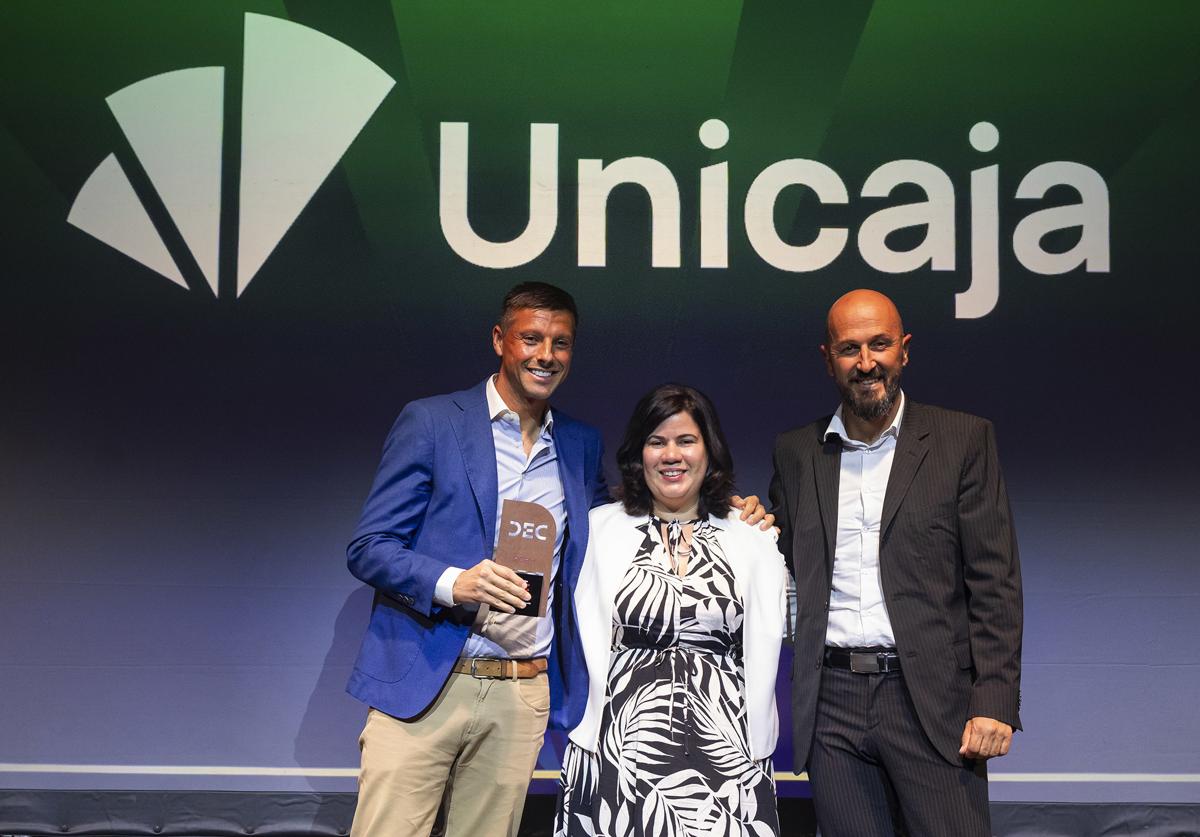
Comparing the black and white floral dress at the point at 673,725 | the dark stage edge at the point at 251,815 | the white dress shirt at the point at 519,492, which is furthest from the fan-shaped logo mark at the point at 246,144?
the black and white floral dress at the point at 673,725

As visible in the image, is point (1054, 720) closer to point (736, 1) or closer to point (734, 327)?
point (734, 327)

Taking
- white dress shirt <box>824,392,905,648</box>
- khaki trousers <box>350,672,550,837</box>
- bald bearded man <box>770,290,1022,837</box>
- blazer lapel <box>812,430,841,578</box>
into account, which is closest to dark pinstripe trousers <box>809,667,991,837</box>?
bald bearded man <box>770,290,1022,837</box>

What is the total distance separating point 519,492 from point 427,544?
0.92ft

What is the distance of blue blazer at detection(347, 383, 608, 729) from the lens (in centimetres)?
272

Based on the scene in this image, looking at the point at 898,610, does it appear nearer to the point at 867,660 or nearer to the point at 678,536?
the point at 867,660

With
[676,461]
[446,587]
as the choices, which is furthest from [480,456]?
[676,461]

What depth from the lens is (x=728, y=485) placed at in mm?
2730

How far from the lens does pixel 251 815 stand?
3.72 metres

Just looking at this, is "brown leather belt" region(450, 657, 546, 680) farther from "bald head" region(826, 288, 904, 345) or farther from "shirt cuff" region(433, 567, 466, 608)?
"bald head" region(826, 288, 904, 345)

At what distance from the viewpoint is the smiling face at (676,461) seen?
8.75 ft

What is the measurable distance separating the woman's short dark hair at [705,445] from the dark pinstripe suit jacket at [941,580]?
26 cm

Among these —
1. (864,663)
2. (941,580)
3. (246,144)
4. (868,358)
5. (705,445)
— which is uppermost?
(246,144)

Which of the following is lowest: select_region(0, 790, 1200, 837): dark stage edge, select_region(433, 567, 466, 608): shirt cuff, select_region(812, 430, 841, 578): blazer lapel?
select_region(0, 790, 1200, 837): dark stage edge

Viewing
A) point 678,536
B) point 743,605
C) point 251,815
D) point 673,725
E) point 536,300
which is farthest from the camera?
point 251,815
